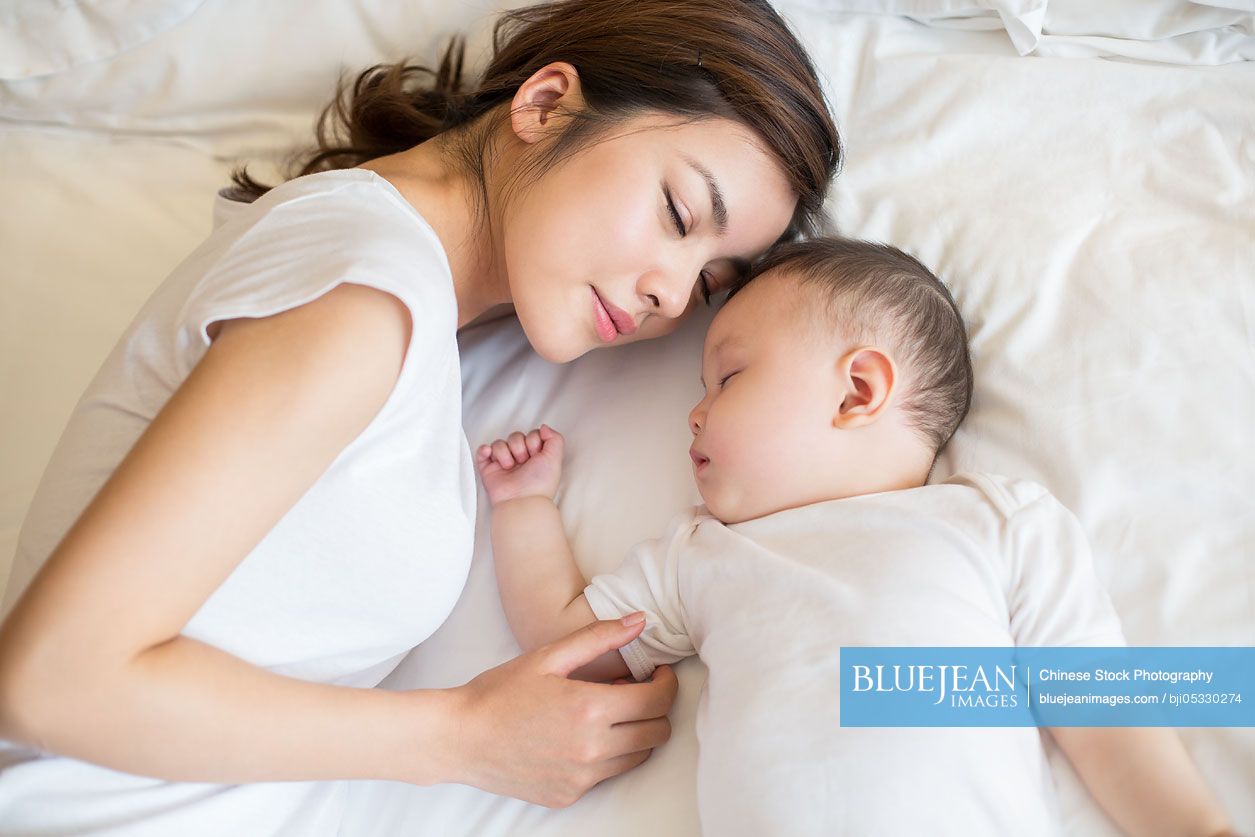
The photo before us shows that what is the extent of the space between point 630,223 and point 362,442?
1.27 ft

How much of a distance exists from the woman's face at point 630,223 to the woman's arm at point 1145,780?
65cm

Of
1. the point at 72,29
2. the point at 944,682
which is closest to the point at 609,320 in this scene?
the point at 944,682

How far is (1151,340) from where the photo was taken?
122 centimetres

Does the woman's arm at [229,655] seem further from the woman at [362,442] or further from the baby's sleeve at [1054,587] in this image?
the baby's sleeve at [1054,587]

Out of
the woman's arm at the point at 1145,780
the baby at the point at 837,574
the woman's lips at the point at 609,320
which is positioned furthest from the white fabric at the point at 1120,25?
the woman's arm at the point at 1145,780

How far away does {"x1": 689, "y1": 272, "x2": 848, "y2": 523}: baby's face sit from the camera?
3.78 ft

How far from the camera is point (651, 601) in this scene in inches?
45.7

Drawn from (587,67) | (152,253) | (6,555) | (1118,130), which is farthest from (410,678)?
(1118,130)

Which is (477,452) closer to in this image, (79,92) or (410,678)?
(410,678)

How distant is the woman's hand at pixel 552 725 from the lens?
1.06 meters

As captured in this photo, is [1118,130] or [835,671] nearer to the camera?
[835,671]

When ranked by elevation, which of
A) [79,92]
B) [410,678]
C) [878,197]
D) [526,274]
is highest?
[79,92]

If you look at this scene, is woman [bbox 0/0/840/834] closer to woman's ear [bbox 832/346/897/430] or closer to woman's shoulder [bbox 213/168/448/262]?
woman's shoulder [bbox 213/168/448/262]

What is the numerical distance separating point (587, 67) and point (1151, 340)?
0.77 m
